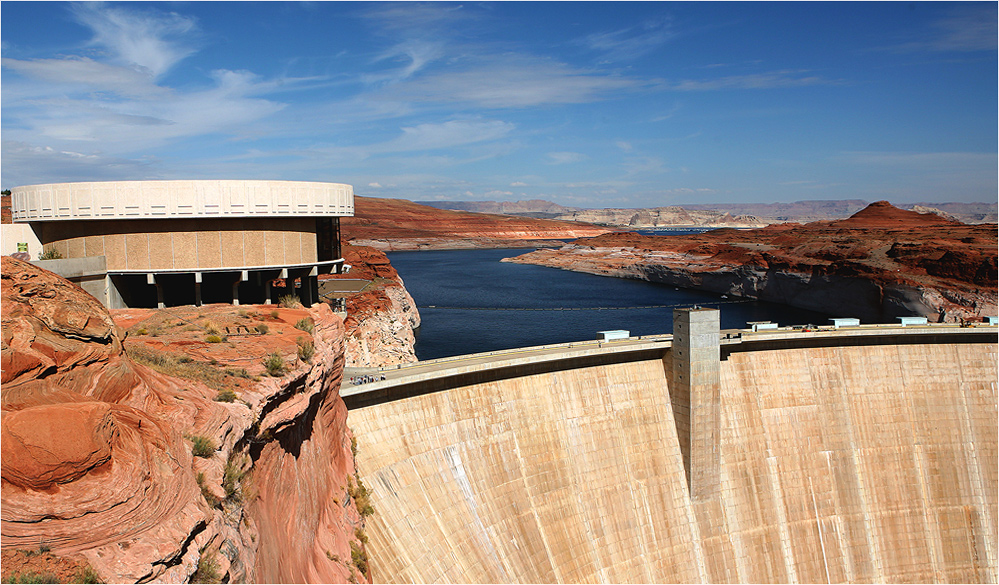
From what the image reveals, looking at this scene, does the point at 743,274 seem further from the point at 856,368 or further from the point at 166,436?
the point at 166,436

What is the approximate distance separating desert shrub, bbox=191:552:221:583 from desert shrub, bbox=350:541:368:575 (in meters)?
9.87

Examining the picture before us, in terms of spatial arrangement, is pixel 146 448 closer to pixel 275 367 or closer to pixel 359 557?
pixel 275 367

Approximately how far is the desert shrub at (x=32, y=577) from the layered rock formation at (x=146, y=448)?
333mm

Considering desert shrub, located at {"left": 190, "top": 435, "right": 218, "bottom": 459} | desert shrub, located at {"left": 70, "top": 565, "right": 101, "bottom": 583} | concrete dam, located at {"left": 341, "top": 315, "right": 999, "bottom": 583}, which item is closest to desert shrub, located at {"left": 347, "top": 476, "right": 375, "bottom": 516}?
concrete dam, located at {"left": 341, "top": 315, "right": 999, "bottom": 583}

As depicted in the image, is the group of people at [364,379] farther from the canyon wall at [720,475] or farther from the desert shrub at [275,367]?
the desert shrub at [275,367]

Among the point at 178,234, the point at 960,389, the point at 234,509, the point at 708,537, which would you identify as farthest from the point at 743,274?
the point at 234,509

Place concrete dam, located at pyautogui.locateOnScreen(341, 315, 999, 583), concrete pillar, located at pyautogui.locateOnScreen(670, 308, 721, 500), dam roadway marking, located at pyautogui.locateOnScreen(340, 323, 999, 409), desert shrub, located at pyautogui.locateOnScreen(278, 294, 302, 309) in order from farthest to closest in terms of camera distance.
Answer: concrete pillar, located at pyautogui.locateOnScreen(670, 308, 721, 500) → dam roadway marking, located at pyautogui.locateOnScreen(340, 323, 999, 409) → concrete dam, located at pyautogui.locateOnScreen(341, 315, 999, 583) → desert shrub, located at pyautogui.locateOnScreen(278, 294, 302, 309)

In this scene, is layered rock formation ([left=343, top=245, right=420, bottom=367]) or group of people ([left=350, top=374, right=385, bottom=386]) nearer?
group of people ([left=350, top=374, right=385, bottom=386])

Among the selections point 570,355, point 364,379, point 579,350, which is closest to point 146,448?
point 364,379

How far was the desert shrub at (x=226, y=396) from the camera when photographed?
12.4 meters

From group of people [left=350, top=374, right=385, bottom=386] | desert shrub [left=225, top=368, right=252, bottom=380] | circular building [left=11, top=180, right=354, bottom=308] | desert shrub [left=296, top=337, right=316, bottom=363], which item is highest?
circular building [left=11, top=180, right=354, bottom=308]

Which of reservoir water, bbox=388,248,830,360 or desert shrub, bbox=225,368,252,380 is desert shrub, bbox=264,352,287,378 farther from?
reservoir water, bbox=388,248,830,360

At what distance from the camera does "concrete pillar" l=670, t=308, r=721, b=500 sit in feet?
98.9

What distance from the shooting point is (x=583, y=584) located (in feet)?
86.4
